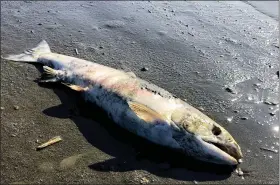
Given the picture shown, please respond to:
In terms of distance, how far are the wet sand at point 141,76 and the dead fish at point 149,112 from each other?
15 cm

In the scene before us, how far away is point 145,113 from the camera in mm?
4793

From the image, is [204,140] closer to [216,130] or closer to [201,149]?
[201,149]

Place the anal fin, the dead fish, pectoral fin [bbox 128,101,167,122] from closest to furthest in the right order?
the dead fish
pectoral fin [bbox 128,101,167,122]
the anal fin

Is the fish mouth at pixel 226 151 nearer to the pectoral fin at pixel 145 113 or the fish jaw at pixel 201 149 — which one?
the fish jaw at pixel 201 149

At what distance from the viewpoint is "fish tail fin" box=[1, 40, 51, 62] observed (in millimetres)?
6449

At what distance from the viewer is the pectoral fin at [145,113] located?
4.72 m

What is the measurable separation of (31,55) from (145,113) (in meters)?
2.90

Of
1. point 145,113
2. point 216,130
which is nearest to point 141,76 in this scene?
point 145,113

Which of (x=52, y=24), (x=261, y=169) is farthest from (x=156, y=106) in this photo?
(x=52, y=24)

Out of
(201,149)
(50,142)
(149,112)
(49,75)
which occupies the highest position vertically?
(149,112)

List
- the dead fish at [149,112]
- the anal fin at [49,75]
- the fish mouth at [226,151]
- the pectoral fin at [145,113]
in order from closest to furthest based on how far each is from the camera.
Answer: the fish mouth at [226,151]
the dead fish at [149,112]
the pectoral fin at [145,113]
the anal fin at [49,75]

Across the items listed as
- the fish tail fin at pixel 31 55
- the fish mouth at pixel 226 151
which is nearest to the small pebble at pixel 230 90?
the fish mouth at pixel 226 151

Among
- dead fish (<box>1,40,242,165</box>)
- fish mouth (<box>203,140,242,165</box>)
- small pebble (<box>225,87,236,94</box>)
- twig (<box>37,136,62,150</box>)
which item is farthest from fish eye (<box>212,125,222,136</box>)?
twig (<box>37,136,62,150</box>)

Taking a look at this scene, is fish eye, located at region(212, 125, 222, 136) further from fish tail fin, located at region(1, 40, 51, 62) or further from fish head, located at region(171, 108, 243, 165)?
fish tail fin, located at region(1, 40, 51, 62)
